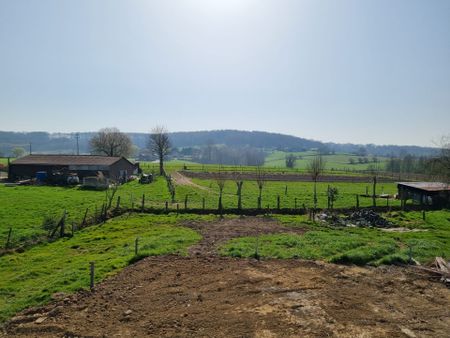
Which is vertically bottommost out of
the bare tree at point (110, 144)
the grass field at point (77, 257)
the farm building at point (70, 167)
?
the grass field at point (77, 257)

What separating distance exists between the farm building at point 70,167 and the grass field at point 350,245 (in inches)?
1483

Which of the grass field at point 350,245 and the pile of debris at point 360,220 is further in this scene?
the pile of debris at point 360,220

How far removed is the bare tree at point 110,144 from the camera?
82312 mm

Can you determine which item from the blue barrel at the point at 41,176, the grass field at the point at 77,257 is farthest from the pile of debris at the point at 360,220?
the blue barrel at the point at 41,176

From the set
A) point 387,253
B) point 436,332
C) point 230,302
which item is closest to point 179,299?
point 230,302

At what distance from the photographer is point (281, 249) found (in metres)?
20.2

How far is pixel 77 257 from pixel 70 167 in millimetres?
41307

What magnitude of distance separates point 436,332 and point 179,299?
8585 millimetres

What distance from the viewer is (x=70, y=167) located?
57.5 m

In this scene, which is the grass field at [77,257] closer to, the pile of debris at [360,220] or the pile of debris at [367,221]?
the pile of debris at [360,220]

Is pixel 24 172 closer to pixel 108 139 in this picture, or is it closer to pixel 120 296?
pixel 108 139

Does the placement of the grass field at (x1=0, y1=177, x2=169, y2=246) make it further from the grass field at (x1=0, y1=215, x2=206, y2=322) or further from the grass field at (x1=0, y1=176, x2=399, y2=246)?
the grass field at (x1=0, y1=215, x2=206, y2=322)

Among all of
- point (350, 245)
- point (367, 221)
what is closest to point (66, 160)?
point (367, 221)

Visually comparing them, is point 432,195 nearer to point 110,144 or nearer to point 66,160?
point 66,160
